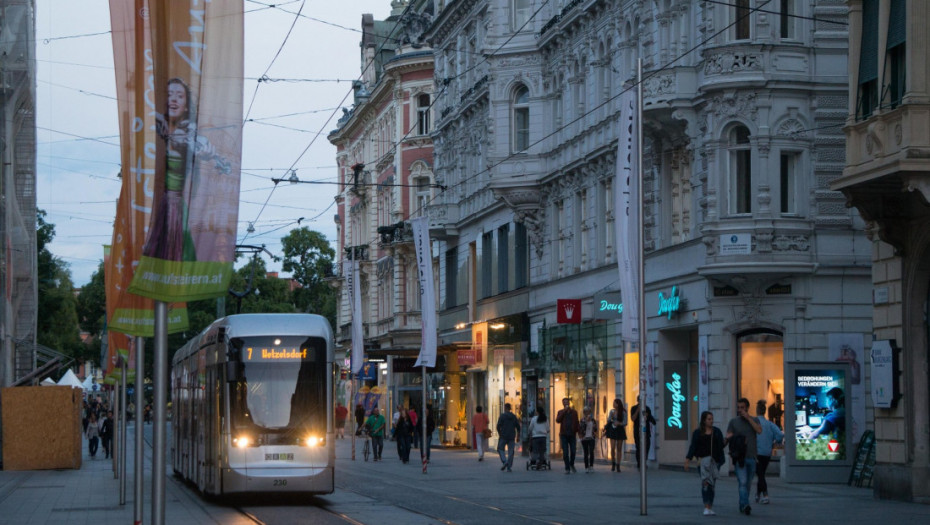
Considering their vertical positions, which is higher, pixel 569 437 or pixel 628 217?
pixel 628 217

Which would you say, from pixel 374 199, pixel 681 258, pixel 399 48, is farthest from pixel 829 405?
pixel 374 199

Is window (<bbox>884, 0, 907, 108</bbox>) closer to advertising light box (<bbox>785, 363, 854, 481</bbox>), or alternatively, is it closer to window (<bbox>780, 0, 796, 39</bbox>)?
advertising light box (<bbox>785, 363, 854, 481</bbox>)

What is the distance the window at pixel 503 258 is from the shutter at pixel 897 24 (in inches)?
1090

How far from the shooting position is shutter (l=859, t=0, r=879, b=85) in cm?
2498

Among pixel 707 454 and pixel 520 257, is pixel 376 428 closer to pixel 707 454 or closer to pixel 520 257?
pixel 520 257

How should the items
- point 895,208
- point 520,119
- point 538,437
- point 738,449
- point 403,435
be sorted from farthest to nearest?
point 520,119 < point 403,435 < point 538,437 < point 895,208 < point 738,449

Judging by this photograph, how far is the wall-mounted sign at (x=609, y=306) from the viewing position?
3881 cm

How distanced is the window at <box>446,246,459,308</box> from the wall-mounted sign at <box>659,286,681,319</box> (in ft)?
76.5

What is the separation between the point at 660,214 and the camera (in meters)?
36.9

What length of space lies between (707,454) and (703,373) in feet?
39.0

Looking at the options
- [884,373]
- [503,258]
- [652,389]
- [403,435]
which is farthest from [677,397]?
[503,258]

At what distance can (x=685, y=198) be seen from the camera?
35500 millimetres

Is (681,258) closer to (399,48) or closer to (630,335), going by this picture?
(630,335)

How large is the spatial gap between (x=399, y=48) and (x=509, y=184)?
84.5ft
